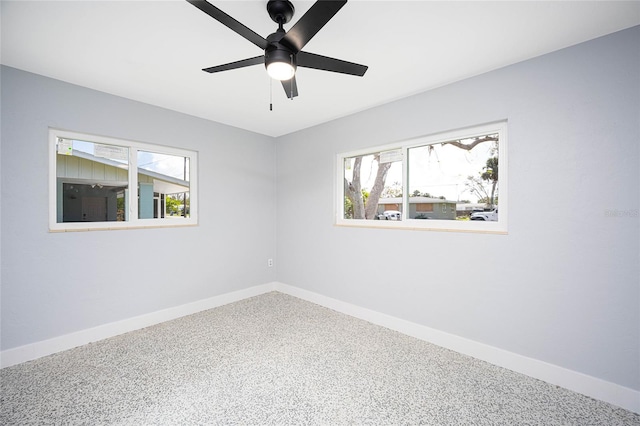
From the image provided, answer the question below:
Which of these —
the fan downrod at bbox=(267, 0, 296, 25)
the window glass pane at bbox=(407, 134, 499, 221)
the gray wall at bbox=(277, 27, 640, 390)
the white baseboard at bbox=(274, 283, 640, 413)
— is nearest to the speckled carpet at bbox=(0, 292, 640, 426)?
the white baseboard at bbox=(274, 283, 640, 413)

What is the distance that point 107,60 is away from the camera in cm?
212

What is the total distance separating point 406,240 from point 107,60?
3.11 metres

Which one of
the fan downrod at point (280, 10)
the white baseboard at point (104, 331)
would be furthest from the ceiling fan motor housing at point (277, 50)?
the white baseboard at point (104, 331)

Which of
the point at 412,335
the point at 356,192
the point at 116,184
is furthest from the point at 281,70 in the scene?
the point at 412,335

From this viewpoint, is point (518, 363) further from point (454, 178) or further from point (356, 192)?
point (356, 192)

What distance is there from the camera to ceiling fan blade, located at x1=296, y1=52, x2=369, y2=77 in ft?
5.00

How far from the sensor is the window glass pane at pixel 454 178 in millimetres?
2410

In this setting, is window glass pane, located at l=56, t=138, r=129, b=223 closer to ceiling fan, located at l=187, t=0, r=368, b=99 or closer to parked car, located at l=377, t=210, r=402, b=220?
ceiling fan, located at l=187, t=0, r=368, b=99

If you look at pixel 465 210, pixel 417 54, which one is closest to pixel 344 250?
pixel 465 210

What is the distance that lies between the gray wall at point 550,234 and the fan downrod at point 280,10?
1663 millimetres

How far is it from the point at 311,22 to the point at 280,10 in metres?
0.42

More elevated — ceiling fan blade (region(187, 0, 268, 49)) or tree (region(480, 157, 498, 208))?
ceiling fan blade (region(187, 0, 268, 49))

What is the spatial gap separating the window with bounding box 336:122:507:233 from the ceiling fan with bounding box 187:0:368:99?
1493 mm

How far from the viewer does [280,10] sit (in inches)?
59.8
